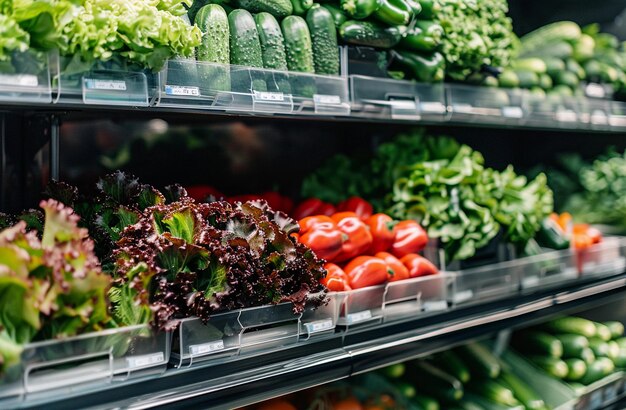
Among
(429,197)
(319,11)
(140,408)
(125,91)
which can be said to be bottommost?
(140,408)

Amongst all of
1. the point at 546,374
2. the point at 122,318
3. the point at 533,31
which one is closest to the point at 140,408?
the point at 122,318

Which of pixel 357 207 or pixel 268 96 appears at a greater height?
pixel 268 96

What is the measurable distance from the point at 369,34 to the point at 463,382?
4.59 ft

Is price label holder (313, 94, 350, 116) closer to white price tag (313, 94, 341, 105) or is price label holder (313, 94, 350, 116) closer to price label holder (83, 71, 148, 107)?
white price tag (313, 94, 341, 105)

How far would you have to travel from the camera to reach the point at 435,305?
75.4 inches

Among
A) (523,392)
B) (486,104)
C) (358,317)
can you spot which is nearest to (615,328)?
(523,392)

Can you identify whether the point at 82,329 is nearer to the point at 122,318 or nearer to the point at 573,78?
the point at 122,318

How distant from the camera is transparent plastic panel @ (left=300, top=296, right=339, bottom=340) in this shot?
152 centimetres

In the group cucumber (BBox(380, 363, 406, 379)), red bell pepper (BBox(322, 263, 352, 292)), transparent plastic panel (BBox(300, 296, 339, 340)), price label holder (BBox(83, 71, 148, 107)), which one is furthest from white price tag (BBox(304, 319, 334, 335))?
cucumber (BBox(380, 363, 406, 379))

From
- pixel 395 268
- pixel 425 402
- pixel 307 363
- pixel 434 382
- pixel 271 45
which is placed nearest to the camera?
pixel 307 363

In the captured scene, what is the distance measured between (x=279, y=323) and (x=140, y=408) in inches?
15.4

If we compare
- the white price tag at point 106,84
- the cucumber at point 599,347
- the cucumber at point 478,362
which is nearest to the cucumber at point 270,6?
the white price tag at point 106,84

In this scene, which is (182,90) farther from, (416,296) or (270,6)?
(416,296)

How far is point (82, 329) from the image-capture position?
1.13m
